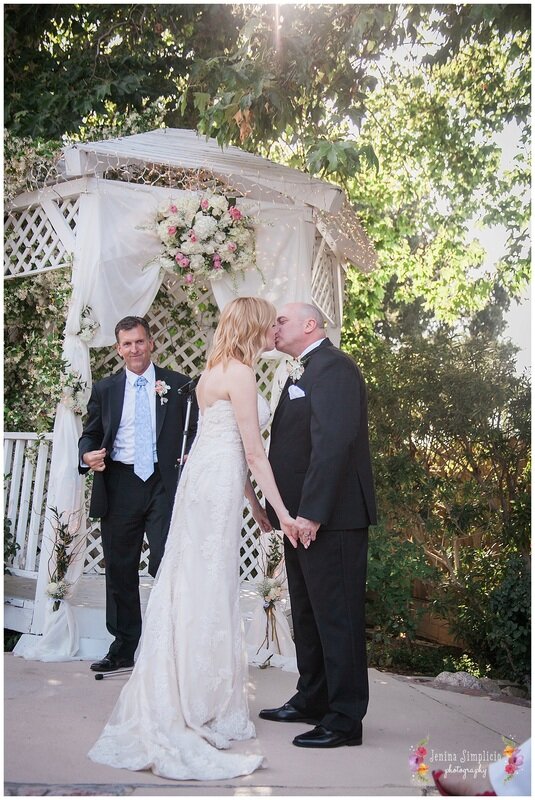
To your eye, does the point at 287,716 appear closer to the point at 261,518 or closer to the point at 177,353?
the point at 261,518

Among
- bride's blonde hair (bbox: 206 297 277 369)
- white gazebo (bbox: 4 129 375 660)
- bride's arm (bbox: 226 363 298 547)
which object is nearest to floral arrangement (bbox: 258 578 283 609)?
white gazebo (bbox: 4 129 375 660)

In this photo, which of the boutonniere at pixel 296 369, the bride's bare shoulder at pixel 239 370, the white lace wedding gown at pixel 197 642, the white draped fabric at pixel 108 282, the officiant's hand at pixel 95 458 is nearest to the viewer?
the white lace wedding gown at pixel 197 642

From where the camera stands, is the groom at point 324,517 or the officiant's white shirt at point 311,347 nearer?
the groom at point 324,517

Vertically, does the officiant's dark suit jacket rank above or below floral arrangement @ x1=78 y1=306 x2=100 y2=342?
below

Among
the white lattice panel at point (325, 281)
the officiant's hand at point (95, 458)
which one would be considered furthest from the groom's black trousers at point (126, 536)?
the white lattice panel at point (325, 281)

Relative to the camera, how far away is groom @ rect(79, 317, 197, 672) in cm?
480

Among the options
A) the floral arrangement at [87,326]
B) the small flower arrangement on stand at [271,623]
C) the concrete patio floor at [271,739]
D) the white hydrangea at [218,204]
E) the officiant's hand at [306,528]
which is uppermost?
the white hydrangea at [218,204]

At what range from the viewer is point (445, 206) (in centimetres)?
1093

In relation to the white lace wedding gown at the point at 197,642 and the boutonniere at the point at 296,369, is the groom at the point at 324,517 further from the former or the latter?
the white lace wedding gown at the point at 197,642

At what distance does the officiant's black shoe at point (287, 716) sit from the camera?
149 inches

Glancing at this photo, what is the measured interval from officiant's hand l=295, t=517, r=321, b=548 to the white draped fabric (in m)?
2.31

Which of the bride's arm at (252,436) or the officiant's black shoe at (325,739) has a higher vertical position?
the bride's arm at (252,436)

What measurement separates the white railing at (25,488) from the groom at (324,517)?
97.9 inches

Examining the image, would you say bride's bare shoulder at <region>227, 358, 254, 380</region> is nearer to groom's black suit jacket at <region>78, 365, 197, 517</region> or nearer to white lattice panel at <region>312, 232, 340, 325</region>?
groom's black suit jacket at <region>78, 365, 197, 517</region>
